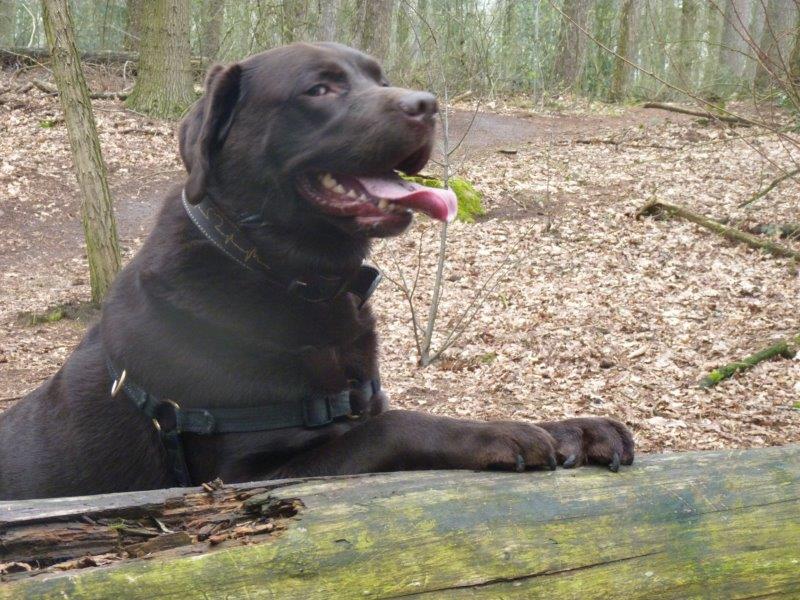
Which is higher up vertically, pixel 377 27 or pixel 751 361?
pixel 377 27

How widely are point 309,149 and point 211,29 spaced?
18.0 m

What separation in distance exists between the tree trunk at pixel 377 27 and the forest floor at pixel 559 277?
11.0 ft

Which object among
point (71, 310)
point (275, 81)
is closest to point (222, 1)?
point (71, 310)

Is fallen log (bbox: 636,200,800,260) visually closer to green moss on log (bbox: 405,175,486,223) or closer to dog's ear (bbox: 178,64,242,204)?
green moss on log (bbox: 405,175,486,223)

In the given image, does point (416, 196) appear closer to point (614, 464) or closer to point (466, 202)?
point (614, 464)

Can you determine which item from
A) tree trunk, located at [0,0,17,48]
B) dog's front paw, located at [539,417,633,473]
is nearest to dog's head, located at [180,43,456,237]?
dog's front paw, located at [539,417,633,473]

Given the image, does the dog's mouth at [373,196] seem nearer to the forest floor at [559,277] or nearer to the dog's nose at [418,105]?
the dog's nose at [418,105]

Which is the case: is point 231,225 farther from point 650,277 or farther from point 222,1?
point 222,1

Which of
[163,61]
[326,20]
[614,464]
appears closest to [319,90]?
[614,464]

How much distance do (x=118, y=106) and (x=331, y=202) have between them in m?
13.3

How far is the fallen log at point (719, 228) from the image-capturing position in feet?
28.1

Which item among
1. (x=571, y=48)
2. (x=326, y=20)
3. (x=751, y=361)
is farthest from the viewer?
(x=571, y=48)

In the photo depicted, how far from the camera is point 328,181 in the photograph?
125 inches

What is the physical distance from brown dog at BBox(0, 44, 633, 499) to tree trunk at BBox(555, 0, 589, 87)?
1803cm
